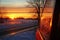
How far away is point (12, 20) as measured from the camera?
5.35 metres

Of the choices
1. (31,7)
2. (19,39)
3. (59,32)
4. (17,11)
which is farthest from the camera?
(17,11)

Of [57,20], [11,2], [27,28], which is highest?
[57,20]

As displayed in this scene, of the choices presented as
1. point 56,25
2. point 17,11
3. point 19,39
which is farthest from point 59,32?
point 17,11

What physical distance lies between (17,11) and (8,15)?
1.16 ft

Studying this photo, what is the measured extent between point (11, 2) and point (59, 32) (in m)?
5.32

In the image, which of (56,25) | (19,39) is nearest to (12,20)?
(19,39)

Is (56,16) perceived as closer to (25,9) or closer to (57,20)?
(57,20)

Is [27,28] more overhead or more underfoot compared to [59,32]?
more underfoot

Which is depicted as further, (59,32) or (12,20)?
(12,20)

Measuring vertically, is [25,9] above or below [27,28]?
above

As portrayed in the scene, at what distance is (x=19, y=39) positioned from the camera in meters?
4.13

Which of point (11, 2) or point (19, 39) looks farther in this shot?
point (11, 2)

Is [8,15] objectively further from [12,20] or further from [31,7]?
[31,7]

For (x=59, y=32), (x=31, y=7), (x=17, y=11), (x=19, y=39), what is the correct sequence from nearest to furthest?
1. (x=59, y=32)
2. (x=19, y=39)
3. (x=31, y=7)
4. (x=17, y=11)
